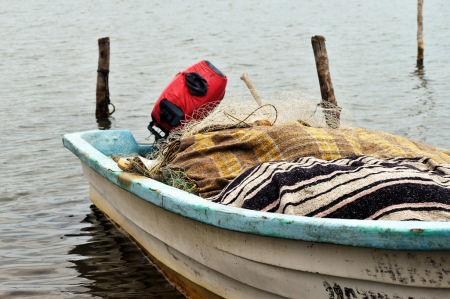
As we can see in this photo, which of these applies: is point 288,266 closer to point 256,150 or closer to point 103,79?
point 256,150

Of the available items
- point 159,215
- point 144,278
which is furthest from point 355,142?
point 144,278

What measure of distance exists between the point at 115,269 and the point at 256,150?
1.59m

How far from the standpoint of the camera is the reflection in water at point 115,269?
3.77 meters

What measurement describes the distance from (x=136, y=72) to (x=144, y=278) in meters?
13.4

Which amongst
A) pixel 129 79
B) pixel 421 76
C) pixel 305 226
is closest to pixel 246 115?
pixel 305 226

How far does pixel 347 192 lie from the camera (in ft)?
8.30

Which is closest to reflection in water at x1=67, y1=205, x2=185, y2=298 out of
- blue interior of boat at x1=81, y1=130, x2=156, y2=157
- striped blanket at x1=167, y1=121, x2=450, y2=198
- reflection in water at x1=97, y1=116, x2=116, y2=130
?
blue interior of boat at x1=81, y1=130, x2=156, y2=157

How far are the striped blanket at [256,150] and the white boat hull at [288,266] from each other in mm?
424

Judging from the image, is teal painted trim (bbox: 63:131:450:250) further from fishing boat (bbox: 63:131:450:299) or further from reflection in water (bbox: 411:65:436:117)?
reflection in water (bbox: 411:65:436:117)

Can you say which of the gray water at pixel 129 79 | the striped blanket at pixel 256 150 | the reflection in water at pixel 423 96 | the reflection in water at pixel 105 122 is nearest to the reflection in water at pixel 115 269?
the gray water at pixel 129 79

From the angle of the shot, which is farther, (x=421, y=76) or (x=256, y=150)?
(x=421, y=76)

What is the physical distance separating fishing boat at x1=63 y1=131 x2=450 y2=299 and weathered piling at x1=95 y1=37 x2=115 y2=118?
694 cm

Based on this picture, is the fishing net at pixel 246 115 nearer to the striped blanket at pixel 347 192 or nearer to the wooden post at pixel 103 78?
the striped blanket at pixel 347 192

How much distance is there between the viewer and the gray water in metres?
4.41
